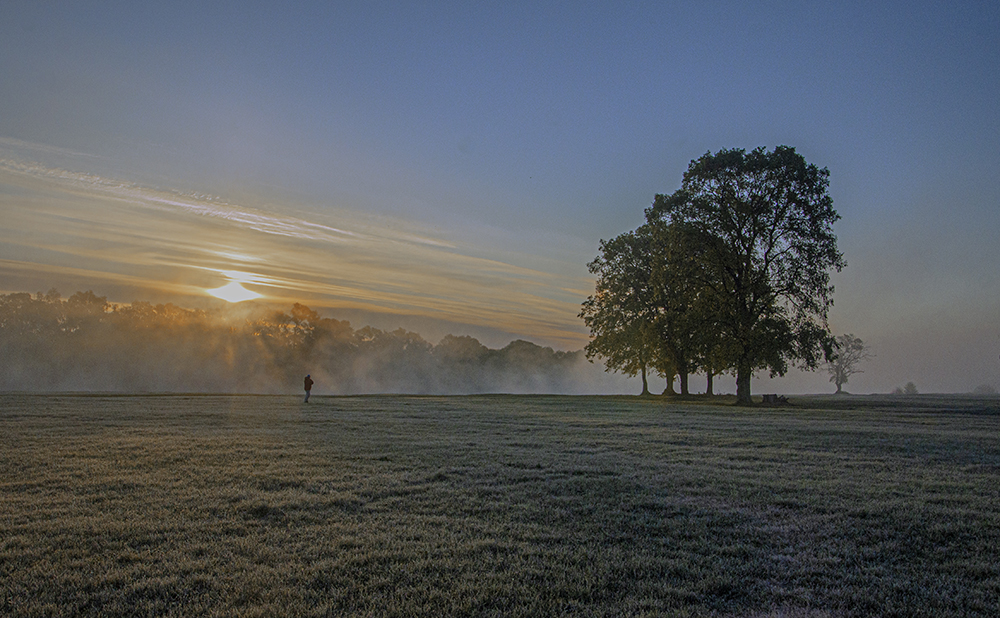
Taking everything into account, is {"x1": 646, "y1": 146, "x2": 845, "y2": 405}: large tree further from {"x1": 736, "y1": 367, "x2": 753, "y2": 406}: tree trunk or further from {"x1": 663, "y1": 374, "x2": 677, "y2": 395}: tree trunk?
{"x1": 663, "y1": 374, "x2": 677, "y2": 395}: tree trunk

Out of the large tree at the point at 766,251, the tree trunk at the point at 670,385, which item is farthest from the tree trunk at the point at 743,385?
the tree trunk at the point at 670,385

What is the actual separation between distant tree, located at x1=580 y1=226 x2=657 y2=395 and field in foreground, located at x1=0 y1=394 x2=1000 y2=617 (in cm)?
3233

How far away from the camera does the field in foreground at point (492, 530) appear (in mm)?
4641

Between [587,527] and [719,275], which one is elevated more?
[719,275]

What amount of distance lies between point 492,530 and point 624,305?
42.4 meters

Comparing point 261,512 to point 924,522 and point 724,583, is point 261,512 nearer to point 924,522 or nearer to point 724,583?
point 724,583

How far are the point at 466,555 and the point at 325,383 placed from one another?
95406 mm

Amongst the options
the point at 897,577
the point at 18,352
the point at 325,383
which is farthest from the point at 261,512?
the point at 18,352

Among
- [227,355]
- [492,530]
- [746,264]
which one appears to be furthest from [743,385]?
[227,355]

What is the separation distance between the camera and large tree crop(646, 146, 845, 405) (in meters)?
34.5

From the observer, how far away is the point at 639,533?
650 centimetres

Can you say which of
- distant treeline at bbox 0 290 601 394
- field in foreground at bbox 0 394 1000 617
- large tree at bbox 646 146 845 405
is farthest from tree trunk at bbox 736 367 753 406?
distant treeline at bbox 0 290 601 394

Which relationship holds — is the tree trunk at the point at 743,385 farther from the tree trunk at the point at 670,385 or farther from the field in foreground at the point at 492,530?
the field in foreground at the point at 492,530

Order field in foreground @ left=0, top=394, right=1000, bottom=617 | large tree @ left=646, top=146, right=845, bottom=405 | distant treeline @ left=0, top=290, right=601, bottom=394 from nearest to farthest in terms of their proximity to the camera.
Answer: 1. field in foreground @ left=0, top=394, right=1000, bottom=617
2. large tree @ left=646, top=146, right=845, bottom=405
3. distant treeline @ left=0, top=290, right=601, bottom=394
